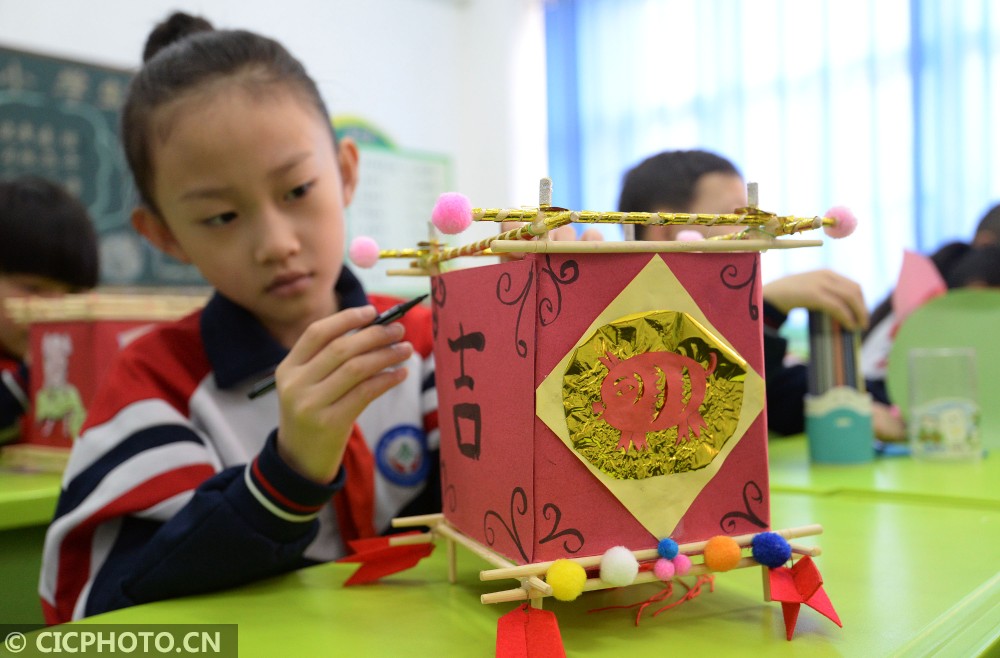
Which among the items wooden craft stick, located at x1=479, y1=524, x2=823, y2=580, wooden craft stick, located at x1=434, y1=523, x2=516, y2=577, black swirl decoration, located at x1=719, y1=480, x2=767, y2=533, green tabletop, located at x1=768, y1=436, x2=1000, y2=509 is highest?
black swirl decoration, located at x1=719, y1=480, x2=767, y2=533

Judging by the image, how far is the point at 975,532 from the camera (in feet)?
2.12

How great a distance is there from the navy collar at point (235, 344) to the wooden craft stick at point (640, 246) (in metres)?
0.43

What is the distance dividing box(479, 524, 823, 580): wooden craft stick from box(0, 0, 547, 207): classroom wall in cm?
259

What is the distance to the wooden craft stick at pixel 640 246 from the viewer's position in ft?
1.38

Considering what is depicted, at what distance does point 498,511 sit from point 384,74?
3.09 metres

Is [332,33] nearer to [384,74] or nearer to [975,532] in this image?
[384,74]

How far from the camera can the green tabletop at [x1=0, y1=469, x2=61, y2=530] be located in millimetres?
993

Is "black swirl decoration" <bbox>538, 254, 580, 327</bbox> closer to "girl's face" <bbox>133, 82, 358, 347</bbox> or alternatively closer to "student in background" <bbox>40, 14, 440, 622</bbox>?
"student in background" <bbox>40, 14, 440, 622</bbox>

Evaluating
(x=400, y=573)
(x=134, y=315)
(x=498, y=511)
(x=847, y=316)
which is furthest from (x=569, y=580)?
(x=134, y=315)

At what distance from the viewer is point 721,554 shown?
1.52 ft

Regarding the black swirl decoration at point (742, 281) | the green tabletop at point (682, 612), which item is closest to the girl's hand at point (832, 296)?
the green tabletop at point (682, 612)

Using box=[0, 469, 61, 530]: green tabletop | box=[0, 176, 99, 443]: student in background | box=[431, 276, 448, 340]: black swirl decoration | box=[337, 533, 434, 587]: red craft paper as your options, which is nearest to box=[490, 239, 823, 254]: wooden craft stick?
box=[431, 276, 448, 340]: black swirl decoration

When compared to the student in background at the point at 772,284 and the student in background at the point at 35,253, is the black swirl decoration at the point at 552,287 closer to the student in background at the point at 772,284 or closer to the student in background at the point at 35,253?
the student in background at the point at 772,284

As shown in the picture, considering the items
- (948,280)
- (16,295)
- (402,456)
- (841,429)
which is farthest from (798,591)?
(16,295)
